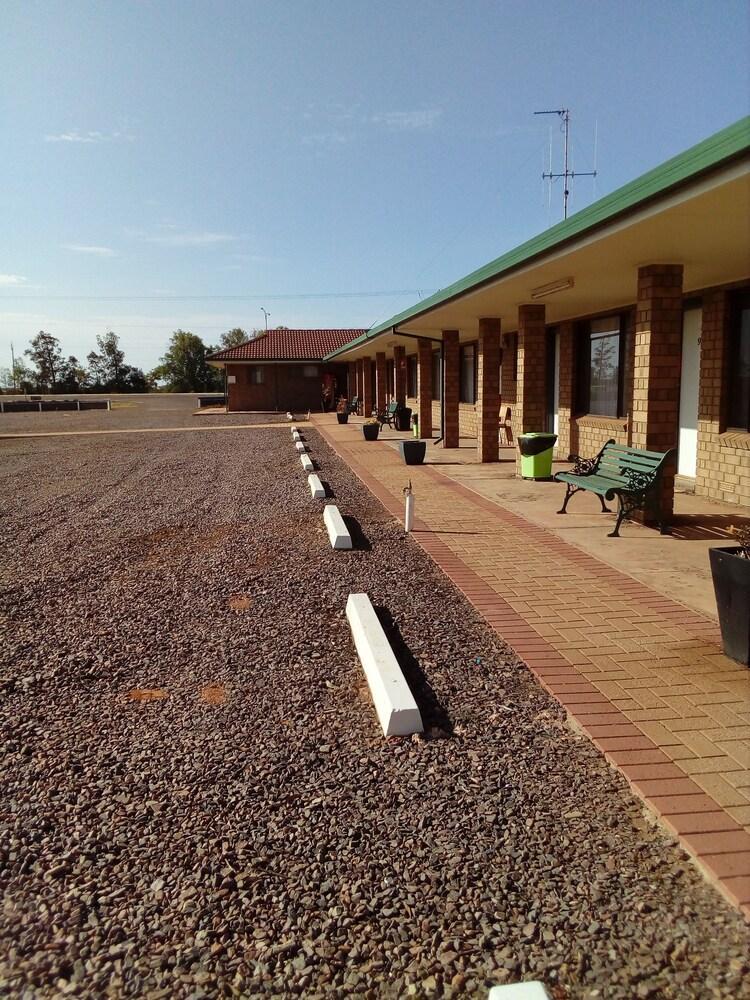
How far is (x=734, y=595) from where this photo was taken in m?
3.98

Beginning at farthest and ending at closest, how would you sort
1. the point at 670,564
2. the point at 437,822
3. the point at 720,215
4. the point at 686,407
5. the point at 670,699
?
the point at 686,407, the point at 670,564, the point at 720,215, the point at 670,699, the point at 437,822

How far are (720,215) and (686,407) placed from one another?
519 cm

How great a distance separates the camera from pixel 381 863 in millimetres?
2543

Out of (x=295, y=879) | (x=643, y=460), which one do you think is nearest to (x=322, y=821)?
(x=295, y=879)

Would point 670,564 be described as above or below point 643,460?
below

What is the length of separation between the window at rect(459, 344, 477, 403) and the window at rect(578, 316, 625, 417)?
6.34 meters

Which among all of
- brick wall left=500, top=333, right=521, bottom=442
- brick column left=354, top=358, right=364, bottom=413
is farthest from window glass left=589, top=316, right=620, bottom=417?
brick column left=354, top=358, right=364, bottom=413

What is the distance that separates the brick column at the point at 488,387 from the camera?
525 inches

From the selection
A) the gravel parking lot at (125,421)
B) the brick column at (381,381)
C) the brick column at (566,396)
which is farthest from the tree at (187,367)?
the brick column at (566,396)

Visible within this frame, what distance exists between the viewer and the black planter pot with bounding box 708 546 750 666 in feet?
12.8

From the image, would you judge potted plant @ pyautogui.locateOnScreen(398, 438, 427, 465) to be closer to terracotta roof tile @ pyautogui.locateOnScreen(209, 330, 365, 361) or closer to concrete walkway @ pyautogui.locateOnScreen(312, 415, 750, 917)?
concrete walkway @ pyautogui.locateOnScreen(312, 415, 750, 917)

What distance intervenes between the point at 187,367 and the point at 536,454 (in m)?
101

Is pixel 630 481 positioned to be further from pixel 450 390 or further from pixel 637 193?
pixel 450 390

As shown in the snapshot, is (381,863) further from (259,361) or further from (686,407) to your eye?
(259,361)
